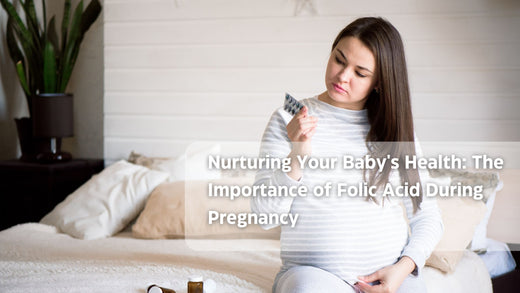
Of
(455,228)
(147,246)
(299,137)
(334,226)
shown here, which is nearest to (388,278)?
(334,226)

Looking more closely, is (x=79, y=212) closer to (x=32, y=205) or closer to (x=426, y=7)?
(x=32, y=205)

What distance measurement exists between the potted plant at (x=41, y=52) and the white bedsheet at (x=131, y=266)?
851 millimetres

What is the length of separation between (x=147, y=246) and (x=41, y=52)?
1.48 meters

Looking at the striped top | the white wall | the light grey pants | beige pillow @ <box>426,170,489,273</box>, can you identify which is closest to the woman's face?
the striped top

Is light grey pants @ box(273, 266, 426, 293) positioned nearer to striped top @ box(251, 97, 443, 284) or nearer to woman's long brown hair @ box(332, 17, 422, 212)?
striped top @ box(251, 97, 443, 284)

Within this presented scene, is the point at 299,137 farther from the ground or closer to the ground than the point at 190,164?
farther from the ground

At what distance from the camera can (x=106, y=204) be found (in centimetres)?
253

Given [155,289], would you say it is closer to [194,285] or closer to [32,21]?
[194,285]

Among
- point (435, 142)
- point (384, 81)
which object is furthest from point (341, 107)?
point (435, 142)

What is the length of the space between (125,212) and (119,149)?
0.65 metres

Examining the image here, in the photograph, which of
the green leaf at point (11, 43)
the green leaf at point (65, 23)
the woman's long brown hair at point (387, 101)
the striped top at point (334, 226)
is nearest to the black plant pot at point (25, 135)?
the green leaf at point (11, 43)

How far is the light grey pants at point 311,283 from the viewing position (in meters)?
1.27

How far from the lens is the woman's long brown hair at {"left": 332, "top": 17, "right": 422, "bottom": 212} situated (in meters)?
Result: 1.41

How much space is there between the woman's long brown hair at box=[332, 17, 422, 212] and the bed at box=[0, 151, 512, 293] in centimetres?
52
